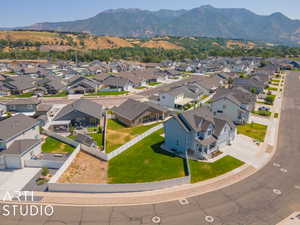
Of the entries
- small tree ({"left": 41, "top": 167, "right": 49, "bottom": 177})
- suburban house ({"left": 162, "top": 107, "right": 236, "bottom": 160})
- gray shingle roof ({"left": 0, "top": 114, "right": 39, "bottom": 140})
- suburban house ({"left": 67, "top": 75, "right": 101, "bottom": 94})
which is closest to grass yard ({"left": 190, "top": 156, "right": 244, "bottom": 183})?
suburban house ({"left": 162, "top": 107, "right": 236, "bottom": 160})

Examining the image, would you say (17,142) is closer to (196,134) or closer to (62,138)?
(62,138)

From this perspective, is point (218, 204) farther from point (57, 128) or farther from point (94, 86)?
point (94, 86)

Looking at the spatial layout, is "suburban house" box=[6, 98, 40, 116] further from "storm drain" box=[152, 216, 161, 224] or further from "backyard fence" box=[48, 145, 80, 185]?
"storm drain" box=[152, 216, 161, 224]

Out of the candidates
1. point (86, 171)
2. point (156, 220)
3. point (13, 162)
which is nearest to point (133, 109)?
point (86, 171)

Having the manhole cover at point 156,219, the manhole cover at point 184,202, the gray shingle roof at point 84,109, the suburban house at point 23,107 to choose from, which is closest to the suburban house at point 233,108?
the gray shingle roof at point 84,109

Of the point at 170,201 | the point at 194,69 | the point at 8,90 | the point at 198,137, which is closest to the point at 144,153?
the point at 198,137

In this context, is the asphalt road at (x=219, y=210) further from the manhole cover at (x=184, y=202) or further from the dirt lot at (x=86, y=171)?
the dirt lot at (x=86, y=171)

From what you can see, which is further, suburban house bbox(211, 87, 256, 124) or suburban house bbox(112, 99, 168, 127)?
suburban house bbox(211, 87, 256, 124)
